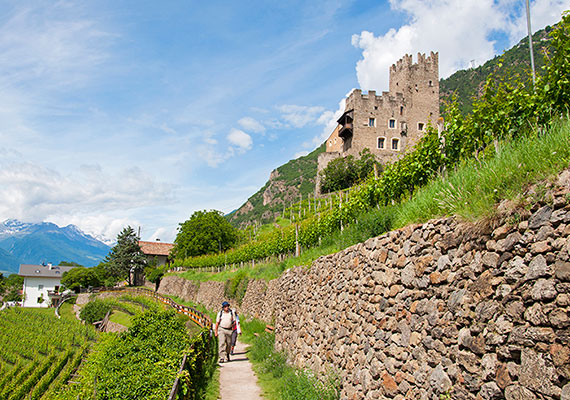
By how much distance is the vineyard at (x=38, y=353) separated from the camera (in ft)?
83.8

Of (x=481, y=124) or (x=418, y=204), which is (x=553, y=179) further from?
(x=481, y=124)

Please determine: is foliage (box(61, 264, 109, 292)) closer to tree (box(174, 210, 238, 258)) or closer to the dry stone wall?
tree (box(174, 210, 238, 258))

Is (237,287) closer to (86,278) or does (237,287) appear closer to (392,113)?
(392,113)

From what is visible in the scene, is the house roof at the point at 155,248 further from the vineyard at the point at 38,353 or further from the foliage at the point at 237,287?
the foliage at the point at 237,287

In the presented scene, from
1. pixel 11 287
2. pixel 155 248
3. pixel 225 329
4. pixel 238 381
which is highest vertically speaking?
→ pixel 155 248

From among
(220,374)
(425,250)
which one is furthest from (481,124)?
(220,374)

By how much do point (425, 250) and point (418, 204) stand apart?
1.24m

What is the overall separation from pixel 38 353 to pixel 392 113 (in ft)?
140

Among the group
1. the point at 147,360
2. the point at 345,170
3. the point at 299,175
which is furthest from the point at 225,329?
the point at 299,175

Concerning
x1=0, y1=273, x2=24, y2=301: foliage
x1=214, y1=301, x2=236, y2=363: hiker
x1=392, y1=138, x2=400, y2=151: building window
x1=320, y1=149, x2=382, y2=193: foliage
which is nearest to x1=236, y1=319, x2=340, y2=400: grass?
x1=214, y1=301, x2=236, y2=363: hiker

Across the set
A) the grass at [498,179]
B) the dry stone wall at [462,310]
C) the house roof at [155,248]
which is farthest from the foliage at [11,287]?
the grass at [498,179]

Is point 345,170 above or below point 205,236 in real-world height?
above

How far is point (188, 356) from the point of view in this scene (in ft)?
27.3

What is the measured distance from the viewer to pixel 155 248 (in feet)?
245
